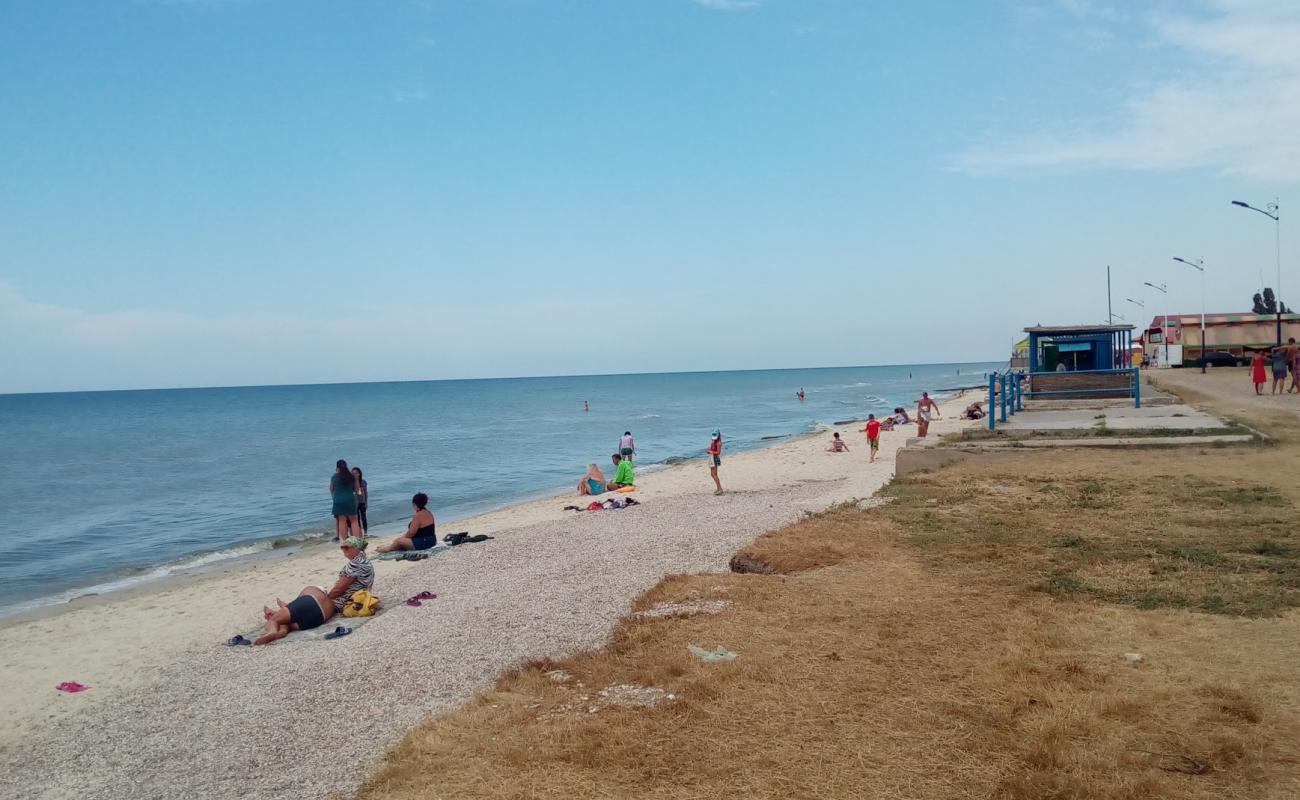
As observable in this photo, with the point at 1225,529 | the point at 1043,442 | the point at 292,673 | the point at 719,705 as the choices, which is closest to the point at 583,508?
the point at 1043,442

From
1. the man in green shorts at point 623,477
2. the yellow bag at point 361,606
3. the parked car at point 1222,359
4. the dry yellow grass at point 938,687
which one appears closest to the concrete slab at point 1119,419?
the dry yellow grass at point 938,687

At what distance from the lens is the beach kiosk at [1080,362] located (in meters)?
24.1

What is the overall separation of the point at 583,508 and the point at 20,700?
1099 cm

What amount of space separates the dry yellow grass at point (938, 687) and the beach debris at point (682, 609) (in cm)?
15

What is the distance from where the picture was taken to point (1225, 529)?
353 inches

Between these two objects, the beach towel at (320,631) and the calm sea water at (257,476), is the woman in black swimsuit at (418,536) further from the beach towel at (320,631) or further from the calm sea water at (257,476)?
the calm sea water at (257,476)

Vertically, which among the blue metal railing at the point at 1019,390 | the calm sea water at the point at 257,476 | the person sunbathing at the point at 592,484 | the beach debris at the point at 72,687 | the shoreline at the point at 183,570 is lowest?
the calm sea water at the point at 257,476

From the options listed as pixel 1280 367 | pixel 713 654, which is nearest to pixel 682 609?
pixel 713 654

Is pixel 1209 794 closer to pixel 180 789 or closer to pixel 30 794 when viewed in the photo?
pixel 180 789

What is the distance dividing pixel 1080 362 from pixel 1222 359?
1225 inches

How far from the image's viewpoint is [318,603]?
32.0 ft

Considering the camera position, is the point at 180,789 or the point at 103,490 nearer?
the point at 180,789

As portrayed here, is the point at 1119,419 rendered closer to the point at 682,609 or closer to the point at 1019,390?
the point at 1019,390

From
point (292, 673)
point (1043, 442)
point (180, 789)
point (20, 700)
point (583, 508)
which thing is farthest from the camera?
point (583, 508)
